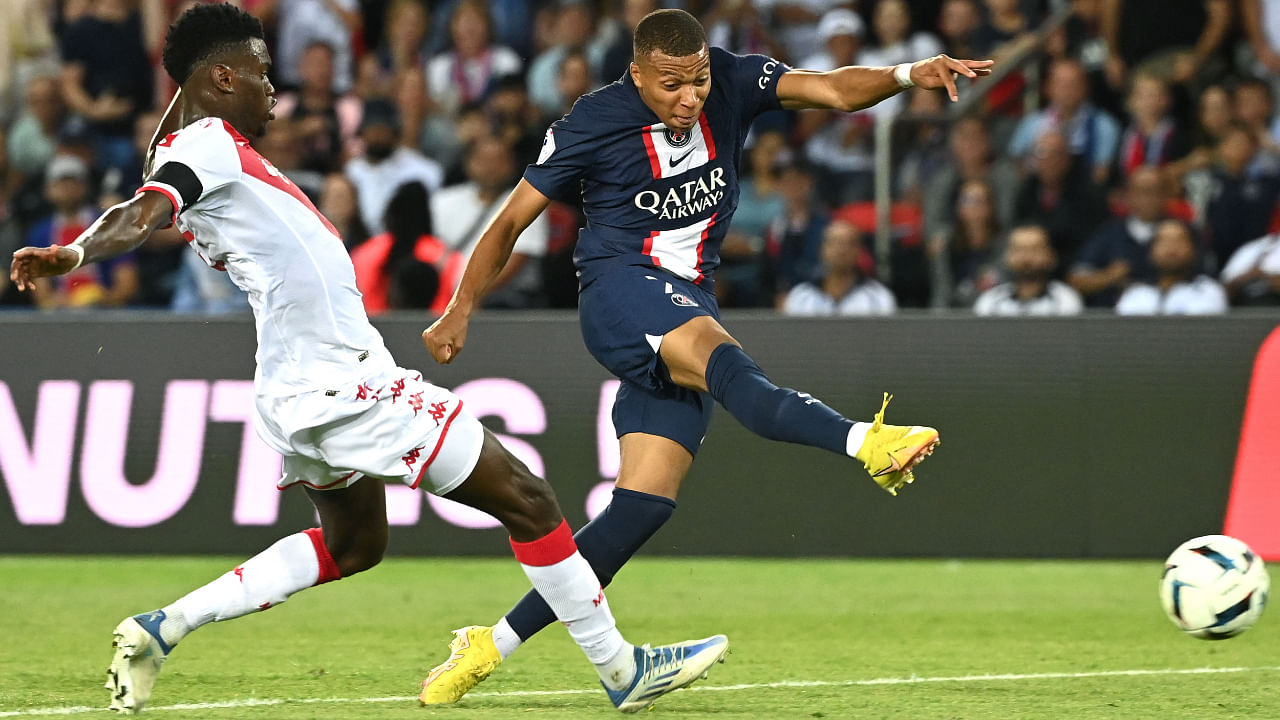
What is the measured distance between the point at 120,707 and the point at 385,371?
3.94 feet

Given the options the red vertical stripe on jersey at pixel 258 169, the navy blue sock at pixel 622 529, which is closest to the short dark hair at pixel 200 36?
the red vertical stripe on jersey at pixel 258 169

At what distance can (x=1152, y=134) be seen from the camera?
447 inches

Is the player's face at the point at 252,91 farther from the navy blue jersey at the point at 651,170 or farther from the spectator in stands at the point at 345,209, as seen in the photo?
the spectator in stands at the point at 345,209

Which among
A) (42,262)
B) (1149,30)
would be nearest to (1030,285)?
(1149,30)

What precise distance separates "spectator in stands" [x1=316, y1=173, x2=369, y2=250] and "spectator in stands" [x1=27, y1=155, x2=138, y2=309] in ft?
5.76

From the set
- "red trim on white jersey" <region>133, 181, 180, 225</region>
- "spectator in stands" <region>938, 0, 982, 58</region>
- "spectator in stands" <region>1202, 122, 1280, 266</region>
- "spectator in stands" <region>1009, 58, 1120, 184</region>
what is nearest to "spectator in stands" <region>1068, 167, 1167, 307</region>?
"spectator in stands" <region>1202, 122, 1280, 266</region>

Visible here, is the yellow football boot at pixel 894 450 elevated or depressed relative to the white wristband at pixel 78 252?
depressed

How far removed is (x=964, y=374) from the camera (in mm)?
8984

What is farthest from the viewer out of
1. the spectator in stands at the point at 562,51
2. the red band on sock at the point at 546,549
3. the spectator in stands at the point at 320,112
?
the spectator in stands at the point at 562,51

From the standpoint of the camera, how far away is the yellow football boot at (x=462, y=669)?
5250mm

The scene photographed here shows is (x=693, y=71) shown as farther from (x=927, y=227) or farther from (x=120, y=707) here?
(x=927, y=227)

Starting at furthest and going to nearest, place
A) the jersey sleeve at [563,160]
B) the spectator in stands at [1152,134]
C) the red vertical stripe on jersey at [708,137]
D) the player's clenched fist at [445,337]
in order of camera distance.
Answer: the spectator in stands at [1152,134] → the red vertical stripe on jersey at [708,137] → the jersey sleeve at [563,160] → the player's clenched fist at [445,337]

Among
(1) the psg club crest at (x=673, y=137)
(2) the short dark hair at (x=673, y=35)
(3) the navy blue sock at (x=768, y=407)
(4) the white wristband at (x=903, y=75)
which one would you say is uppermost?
(2) the short dark hair at (x=673, y=35)

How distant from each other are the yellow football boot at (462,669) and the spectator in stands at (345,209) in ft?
19.9
